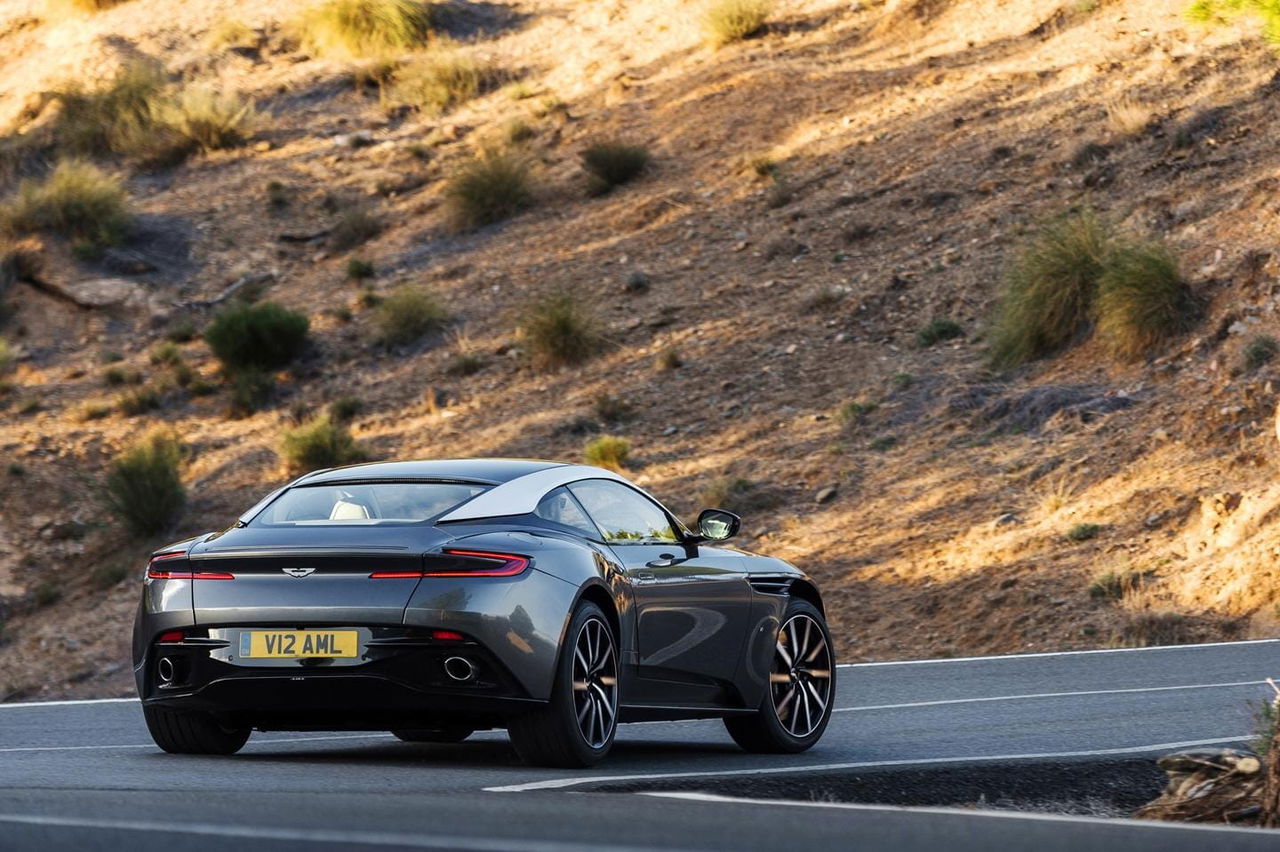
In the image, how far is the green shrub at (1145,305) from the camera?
24141 mm

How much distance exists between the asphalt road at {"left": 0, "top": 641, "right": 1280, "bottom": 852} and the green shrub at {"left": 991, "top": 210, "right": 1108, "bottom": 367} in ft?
36.1

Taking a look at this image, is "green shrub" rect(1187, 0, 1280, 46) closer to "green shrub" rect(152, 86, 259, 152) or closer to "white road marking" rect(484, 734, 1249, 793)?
"white road marking" rect(484, 734, 1249, 793)

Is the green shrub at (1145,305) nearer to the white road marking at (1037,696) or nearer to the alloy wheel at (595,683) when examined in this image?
the white road marking at (1037,696)

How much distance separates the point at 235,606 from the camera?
828cm

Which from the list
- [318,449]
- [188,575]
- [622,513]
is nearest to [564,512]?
[622,513]

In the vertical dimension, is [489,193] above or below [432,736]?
below

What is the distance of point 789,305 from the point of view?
94.5ft

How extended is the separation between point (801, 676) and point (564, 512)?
6.41ft

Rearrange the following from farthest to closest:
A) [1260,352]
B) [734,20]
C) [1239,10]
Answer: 1. [734,20]
2. [1260,352]
3. [1239,10]

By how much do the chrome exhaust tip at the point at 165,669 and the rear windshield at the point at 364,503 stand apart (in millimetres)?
715

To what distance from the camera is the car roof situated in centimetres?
893

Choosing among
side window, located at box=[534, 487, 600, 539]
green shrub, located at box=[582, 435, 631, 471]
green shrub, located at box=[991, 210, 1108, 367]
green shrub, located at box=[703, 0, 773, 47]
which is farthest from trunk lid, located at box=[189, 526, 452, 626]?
green shrub, located at box=[703, 0, 773, 47]

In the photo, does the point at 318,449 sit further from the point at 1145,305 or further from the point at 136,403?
the point at 1145,305

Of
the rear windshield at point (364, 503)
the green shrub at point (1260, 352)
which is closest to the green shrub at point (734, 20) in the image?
the green shrub at point (1260, 352)
